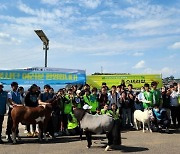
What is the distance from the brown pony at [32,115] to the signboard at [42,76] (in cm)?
871

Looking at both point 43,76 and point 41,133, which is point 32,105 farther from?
A: point 43,76

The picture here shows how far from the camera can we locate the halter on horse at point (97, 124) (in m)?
8.50

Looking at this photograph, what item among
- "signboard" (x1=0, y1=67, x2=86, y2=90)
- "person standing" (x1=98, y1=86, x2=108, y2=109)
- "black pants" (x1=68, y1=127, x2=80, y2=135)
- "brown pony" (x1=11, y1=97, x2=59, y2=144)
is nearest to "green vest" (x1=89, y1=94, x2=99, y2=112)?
"person standing" (x1=98, y1=86, x2=108, y2=109)

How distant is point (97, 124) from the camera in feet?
28.2

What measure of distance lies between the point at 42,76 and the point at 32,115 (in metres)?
9.18

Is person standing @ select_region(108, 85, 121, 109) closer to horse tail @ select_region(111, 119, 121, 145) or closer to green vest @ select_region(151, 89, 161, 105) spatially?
green vest @ select_region(151, 89, 161, 105)

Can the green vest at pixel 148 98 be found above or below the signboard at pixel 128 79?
below

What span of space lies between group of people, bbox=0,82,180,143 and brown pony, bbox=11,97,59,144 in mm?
271

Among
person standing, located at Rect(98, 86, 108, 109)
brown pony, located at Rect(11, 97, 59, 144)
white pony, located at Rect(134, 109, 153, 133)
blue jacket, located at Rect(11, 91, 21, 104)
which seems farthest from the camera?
person standing, located at Rect(98, 86, 108, 109)

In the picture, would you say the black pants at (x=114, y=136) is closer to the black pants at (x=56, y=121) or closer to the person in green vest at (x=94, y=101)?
the person in green vest at (x=94, y=101)

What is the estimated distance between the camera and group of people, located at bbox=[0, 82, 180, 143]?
1009cm

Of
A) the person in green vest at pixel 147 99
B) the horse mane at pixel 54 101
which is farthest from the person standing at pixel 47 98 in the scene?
the person in green vest at pixel 147 99

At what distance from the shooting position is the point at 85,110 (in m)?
8.98

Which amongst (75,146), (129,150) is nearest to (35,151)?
(75,146)
